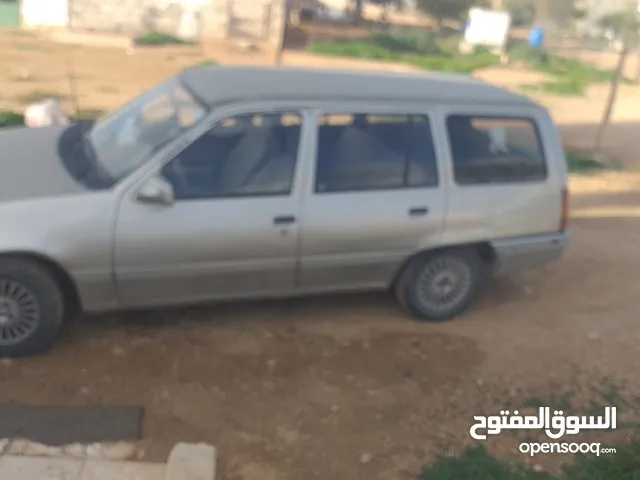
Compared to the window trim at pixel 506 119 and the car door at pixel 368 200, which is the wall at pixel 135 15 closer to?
the window trim at pixel 506 119

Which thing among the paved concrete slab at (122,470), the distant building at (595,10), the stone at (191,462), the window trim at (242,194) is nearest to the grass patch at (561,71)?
the distant building at (595,10)

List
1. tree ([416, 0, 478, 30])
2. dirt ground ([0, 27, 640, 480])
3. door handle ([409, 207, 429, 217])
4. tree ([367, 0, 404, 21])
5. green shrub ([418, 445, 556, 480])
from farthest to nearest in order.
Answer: tree ([367, 0, 404, 21])
tree ([416, 0, 478, 30])
door handle ([409, 207, 429, 217])
dirt ground ([0, 27, 640, 480])
green shrub ([418, 445, 556, 480])

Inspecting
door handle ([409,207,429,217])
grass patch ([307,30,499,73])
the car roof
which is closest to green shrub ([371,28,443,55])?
grass patch ([307,30,499,73])

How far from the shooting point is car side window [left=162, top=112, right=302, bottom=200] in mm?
4922

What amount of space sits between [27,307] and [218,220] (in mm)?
1258

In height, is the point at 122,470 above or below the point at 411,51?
above

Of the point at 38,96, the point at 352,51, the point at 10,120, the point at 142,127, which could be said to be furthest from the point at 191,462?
the point at 352,51

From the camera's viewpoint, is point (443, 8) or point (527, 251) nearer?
point (527, 251)

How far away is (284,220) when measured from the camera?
5.13 meters

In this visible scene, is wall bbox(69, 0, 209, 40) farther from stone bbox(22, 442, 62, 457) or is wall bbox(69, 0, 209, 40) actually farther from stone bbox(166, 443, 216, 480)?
stone bbox(166, 443, 216, 480)

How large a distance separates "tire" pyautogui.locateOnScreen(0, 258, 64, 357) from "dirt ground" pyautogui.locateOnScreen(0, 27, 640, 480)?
0.42 ft

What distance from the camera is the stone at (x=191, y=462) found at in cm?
388

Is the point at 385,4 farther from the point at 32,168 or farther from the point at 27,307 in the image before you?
the point at 27,307

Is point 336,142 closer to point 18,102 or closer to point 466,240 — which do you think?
point 466,240
